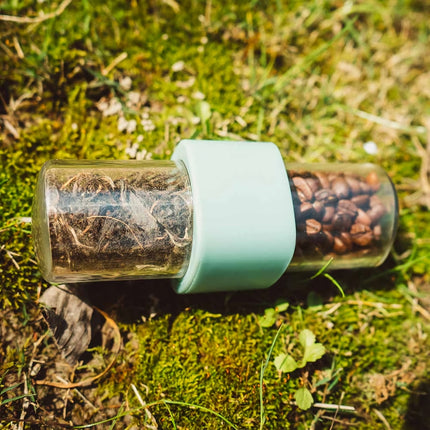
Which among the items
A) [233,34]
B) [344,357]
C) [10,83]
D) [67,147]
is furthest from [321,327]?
[10,83]

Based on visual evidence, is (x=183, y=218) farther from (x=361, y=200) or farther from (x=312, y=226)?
(x=361, y=200)

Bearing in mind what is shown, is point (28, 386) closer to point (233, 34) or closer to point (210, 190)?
point (210, 190)

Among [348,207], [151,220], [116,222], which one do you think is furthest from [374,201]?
[116,222]

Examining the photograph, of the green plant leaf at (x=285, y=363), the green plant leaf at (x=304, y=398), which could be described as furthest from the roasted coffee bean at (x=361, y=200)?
the green plant leaf at (x=304, y=398)

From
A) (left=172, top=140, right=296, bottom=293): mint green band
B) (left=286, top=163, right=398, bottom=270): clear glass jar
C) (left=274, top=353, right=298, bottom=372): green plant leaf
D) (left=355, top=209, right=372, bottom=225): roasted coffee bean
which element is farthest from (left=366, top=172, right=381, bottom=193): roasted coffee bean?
(left=274, top=353, right=298, bottom=372): green plant leaf

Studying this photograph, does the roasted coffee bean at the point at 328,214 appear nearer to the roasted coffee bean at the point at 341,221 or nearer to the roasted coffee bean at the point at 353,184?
the roasted coffee bean at the point at 341,221

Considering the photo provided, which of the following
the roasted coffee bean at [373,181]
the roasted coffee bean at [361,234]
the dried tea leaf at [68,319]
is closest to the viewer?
the dried tea leaf at [68,319]
